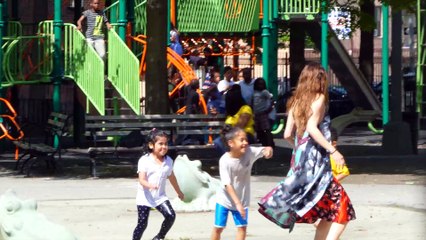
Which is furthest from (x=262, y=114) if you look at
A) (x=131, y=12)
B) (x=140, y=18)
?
(x=131, y=12)

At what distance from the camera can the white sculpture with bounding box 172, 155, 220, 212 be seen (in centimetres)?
1366

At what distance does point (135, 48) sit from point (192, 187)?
36.3ft

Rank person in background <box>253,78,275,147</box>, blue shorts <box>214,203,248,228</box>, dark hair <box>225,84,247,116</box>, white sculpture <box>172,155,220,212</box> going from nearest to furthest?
1. blue shorts <box>214,203,248,228</box>
2. white sculpture <box>172,155,220,212</box>
3. dark hair <box>225,84,247,116</box>
4. person in background <box>253,78,275,147</box>

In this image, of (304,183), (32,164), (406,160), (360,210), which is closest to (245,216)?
(304,183)

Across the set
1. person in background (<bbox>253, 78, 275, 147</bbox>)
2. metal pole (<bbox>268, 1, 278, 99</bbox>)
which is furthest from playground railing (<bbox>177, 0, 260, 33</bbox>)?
person in background (<bbox>253, 78, 275, 147</bbox>)

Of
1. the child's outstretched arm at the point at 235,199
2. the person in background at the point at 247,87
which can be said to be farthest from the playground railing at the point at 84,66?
the child's outstretched arm at the point at 235,199

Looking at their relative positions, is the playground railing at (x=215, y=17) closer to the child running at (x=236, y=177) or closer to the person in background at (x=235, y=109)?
the person in background at (x=235, y=109)

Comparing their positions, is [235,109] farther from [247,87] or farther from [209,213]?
[209,213]

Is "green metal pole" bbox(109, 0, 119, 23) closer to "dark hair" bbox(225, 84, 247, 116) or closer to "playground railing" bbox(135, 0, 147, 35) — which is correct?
"playground railing" bbox(135, 0, 147, 35)

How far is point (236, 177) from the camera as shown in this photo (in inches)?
384

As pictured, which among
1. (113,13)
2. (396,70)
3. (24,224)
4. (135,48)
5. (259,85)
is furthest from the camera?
(135,48)

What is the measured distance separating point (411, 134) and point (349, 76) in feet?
29.7

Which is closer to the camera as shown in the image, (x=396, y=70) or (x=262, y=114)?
(x=262, y=114)

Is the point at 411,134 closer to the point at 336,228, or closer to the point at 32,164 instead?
the point at 32,164
